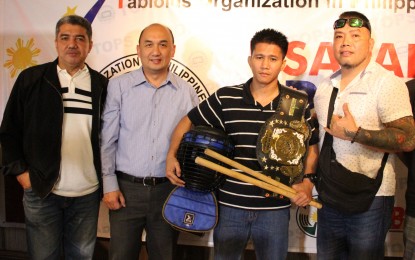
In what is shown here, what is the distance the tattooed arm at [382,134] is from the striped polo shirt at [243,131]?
259 millimetres

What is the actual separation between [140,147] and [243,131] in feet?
2.05

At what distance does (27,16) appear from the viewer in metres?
2.92

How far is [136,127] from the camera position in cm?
216

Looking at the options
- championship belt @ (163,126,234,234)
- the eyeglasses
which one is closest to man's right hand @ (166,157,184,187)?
championship belt @ (163,126,234,234)

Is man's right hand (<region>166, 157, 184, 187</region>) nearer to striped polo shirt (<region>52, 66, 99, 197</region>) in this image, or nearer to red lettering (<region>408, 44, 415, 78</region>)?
striped polo shirt (<region>52, 66, 99, 197</region>)

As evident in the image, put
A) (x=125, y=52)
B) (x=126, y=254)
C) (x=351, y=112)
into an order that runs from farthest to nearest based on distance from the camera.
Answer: (x=125, y=52)
(x=126, y=254)
(x=351, y=112)

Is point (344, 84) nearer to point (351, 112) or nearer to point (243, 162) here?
point (351, 112)

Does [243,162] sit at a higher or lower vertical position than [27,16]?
lower

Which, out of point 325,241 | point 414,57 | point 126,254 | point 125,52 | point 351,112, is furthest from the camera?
point 125,52

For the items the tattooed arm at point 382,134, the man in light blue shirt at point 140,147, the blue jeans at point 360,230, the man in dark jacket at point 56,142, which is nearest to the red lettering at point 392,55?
the tattooed arm at point 382,134

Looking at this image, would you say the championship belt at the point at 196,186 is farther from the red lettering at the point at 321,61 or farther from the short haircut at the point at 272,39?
the red lettering at the point at 321,61

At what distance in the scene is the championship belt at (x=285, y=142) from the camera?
185cm

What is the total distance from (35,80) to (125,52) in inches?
34.6

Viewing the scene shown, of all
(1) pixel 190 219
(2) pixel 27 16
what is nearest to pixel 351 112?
(1) pixel 190 219
